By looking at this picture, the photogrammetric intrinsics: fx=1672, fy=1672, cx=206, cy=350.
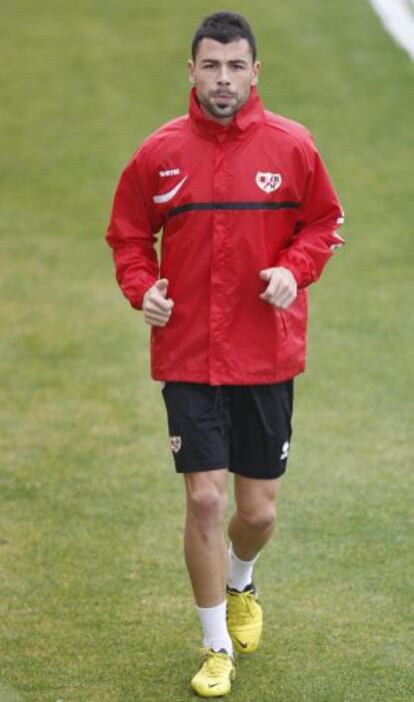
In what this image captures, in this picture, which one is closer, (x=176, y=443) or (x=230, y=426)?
(x=176, y=443)

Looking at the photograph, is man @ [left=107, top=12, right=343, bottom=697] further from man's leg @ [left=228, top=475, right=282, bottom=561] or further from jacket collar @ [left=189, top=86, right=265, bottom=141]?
man's leg @ [left=228, top=475, right=282, bottom=561]

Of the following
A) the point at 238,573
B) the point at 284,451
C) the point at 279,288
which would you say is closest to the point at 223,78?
the point at 279,288

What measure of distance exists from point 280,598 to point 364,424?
268cm

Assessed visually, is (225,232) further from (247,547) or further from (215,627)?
(215,627)

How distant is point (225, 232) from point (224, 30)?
0.72m

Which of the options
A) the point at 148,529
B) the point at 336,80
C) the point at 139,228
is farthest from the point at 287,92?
the point at 139,228

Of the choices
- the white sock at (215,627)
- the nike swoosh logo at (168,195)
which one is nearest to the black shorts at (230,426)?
the white sock at (215,627)

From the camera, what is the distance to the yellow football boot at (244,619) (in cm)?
646

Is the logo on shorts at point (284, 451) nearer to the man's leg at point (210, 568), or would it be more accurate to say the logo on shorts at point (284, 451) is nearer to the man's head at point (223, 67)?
the man's leg at point (210, 568)

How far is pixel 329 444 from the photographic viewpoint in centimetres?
937

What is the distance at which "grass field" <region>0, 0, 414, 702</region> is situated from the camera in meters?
6.57

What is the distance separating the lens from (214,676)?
19.9 feet

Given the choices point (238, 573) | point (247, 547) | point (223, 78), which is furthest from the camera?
point (238, 573)

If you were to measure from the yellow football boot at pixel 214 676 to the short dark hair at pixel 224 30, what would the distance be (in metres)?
2.19
